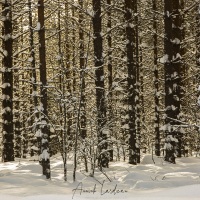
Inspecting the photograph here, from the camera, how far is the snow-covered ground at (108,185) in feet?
17.6

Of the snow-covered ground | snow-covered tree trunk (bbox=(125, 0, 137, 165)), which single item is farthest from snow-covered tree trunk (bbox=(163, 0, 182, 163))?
snow-covered tree trunk (bbox=(125, 0, 137, 165))

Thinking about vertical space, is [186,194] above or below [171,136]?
below

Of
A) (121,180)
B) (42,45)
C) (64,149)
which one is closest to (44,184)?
(64,149)

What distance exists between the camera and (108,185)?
8.14 m

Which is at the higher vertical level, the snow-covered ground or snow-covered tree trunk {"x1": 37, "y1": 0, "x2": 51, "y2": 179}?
snow-covered tree trunk {"x1": 37, "y1": 0, "x2": 51, "y2": 179}

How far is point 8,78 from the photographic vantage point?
1239 centimetres

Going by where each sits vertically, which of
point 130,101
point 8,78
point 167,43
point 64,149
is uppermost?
point 167,43

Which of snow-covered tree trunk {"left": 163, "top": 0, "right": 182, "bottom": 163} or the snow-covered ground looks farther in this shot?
snow-covered tree trunk {"left": 163, "top": 0, "right": 182, "bottom": 163}

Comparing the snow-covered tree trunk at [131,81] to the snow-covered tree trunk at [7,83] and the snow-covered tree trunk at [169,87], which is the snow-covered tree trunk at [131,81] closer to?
the snow-covered tree trunk at [169,87]

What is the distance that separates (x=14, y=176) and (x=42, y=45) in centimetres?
349

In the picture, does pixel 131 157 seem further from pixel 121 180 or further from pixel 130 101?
pixel 121 180

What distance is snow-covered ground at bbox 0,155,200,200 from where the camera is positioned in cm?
536

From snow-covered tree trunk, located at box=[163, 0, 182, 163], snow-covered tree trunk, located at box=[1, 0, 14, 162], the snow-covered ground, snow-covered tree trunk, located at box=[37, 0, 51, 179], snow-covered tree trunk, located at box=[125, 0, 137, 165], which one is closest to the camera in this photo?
the snow-covered ground

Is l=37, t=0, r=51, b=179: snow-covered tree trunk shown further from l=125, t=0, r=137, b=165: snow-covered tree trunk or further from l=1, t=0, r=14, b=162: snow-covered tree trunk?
l=125, t=0, r=137, b=165: snow-covered tree trunk
